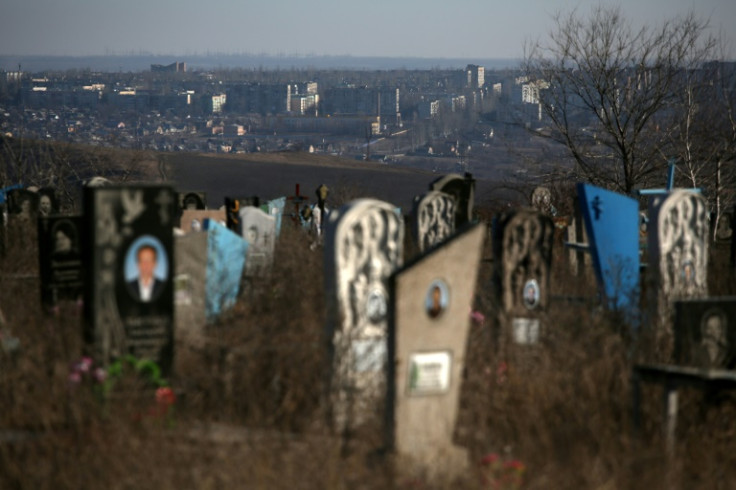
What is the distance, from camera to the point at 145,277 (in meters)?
8.26

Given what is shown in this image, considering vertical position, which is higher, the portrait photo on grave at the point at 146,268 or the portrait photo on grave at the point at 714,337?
the portrait photo on grave at the point at 146,268

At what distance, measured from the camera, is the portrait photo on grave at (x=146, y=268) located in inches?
323

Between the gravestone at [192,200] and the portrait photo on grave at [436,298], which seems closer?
the portrait photo on grave at [436,298]

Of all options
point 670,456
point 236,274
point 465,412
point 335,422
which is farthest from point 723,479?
point 236,274

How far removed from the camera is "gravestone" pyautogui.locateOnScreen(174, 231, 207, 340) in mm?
10195

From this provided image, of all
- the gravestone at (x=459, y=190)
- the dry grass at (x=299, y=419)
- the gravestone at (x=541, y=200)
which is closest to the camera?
the dry grass at (x=299, y=419)

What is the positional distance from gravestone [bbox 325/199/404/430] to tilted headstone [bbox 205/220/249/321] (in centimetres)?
173

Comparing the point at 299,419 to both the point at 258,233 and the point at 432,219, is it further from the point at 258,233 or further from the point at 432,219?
the point at 258,233

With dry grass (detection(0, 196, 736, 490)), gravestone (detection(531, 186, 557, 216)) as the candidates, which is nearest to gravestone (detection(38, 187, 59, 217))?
gravestone (detection(531, 186, 557, 216))

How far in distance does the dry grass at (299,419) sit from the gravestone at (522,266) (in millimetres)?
215

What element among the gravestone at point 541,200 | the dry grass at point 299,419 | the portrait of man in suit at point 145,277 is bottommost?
the dry grass at point 299,419

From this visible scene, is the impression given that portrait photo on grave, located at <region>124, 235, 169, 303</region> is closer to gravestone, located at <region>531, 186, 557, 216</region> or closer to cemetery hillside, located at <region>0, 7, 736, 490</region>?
cemetery hillside, located at <region>0, 7, 736, 490</region>

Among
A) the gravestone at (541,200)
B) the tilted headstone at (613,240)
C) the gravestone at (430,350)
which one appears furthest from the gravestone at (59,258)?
the gravestone at (541,200)

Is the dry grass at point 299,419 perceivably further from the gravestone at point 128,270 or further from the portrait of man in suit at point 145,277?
the portrait of man in suit at point 145,277
